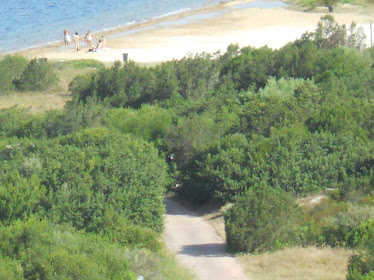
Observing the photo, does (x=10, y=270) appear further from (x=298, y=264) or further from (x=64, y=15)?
(x=64, y=15)

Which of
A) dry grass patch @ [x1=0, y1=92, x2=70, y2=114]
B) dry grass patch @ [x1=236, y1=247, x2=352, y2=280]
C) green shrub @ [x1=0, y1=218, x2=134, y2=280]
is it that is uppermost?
green shrub @ [x1=0, y1=218, x2=134, y2=280]

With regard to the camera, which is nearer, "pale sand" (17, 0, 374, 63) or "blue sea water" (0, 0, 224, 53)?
"pale sand" (17, 0, 374, 63)

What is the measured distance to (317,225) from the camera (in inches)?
643

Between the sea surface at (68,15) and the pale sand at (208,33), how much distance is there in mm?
3053

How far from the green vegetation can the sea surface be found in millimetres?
25495

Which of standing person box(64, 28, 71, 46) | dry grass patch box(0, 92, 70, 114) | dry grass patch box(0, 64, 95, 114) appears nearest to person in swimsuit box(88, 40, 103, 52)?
standing person box(64, 28, 71, 46)

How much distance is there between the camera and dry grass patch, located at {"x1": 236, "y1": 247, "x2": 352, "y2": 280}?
43.9 feet

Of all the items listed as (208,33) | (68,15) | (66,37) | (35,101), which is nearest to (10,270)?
(35,101)

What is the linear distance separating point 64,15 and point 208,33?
2166 centimetres

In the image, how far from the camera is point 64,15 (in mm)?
68688

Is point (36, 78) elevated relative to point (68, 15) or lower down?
elevated

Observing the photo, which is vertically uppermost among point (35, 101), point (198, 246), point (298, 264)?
point (298, 264)

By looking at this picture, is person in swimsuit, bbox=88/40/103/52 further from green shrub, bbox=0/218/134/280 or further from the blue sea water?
green shrub, bbox=0/218/134/280

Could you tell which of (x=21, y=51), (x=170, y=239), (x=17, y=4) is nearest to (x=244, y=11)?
(x=21, y=51)
